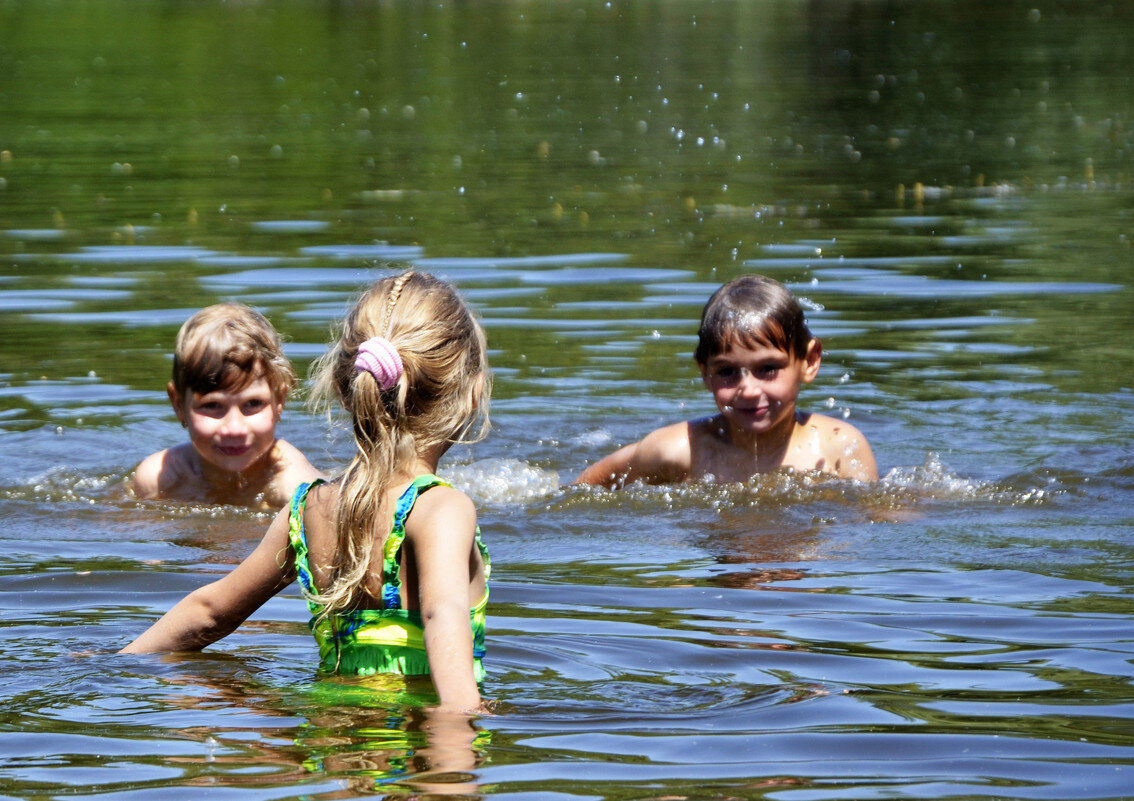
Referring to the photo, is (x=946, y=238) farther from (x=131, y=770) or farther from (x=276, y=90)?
(x=276, y=90)

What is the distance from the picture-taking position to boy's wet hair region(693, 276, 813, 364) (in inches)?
310

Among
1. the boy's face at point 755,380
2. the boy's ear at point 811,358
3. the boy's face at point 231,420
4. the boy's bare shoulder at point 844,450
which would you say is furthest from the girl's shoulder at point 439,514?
the boy's bare shoulder at point 844,450

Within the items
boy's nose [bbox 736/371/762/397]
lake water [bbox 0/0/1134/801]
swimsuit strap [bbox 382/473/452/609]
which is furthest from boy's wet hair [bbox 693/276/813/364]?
swimsuit strap [bbox 382/473/452/609]

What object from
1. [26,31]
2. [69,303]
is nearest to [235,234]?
[69,303]

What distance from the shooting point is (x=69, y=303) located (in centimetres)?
1277

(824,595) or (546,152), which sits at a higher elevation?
(546,152)

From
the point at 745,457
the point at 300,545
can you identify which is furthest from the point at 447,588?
the point at 745,457

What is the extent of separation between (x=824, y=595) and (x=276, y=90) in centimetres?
2540

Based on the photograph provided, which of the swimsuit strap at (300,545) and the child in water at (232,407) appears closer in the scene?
the swimsuit strap at (300,545)

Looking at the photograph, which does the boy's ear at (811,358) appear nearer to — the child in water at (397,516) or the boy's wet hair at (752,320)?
the boy's wet hair at (752,320)

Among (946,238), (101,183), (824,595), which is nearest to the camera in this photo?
(824,595)

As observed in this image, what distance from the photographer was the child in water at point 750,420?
312 inches

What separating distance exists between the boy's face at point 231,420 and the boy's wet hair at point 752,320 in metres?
2.12

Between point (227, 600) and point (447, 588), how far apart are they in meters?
0.88
